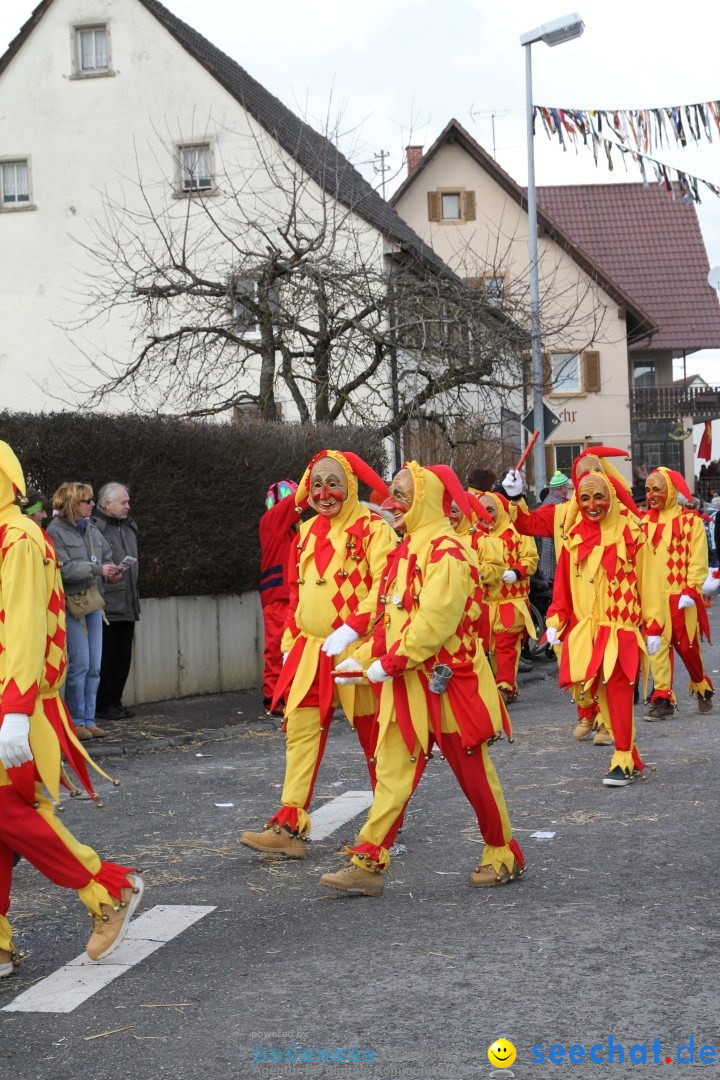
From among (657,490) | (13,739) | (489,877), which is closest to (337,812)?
(489,877)

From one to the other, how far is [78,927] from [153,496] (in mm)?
6972

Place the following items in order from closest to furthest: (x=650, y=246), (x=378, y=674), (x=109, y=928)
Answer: (x=109, y=928)
(x=378, y=674)
(x=650, y=246)

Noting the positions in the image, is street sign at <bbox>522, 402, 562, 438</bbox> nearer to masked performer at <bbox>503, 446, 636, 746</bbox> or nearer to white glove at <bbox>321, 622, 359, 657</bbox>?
masked performer at <bbox>503, 446, 636, 746</bbox>

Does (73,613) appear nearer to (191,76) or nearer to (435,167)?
(191,76)

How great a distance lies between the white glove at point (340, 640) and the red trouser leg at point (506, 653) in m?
5.65

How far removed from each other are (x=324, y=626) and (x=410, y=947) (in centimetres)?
199

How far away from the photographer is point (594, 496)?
862 cm

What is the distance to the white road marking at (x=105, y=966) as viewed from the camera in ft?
16.0

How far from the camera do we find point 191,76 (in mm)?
27547

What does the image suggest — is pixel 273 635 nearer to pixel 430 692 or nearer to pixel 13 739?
pixel 430 692

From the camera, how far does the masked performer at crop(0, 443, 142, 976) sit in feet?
15.7

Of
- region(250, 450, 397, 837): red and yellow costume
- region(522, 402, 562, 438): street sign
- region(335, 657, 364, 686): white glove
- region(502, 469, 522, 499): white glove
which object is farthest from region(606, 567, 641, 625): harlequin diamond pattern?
region(522, 402, 562, 438): street sign

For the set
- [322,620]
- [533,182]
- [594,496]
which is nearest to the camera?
[322,620]

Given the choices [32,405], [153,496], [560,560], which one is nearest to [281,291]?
[153,496]
